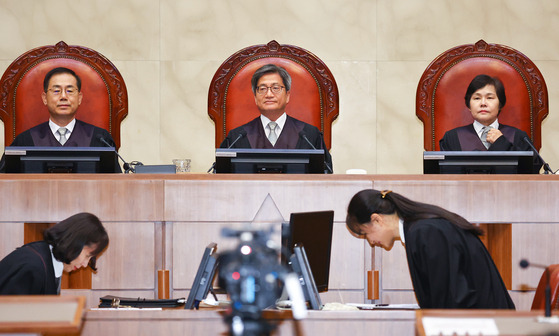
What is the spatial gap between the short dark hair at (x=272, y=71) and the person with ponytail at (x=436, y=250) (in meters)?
2.29

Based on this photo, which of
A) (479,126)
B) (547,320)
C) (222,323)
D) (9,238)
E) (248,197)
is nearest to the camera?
(547,320)

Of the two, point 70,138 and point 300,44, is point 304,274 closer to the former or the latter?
point 70,138

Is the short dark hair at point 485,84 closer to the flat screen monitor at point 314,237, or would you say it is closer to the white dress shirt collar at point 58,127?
the flat screen monitor at point 314,237

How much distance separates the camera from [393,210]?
2.54 m

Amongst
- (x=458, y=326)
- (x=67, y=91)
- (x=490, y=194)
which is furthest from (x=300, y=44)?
(x=458, y=326)

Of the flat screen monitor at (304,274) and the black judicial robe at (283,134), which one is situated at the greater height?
the black judicial robe at (283,134)

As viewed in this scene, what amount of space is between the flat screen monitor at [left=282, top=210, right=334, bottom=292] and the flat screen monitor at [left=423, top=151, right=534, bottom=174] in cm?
85

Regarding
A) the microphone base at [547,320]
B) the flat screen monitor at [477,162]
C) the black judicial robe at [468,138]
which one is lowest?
the microphone base at [547,320]

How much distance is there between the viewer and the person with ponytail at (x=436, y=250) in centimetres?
235

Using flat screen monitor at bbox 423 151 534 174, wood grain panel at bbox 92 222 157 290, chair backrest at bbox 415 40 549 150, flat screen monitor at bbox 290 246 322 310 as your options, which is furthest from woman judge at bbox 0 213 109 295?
chair backrest at bbox 415 40 549 150

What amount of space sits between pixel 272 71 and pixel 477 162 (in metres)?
1.88

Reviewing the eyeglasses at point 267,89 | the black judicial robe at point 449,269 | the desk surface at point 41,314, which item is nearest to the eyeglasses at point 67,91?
the eyeglasses at point 267,89

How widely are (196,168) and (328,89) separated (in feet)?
4.00

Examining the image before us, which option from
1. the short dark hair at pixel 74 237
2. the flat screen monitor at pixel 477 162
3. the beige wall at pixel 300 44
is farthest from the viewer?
the beige wall at pixel 300 44
